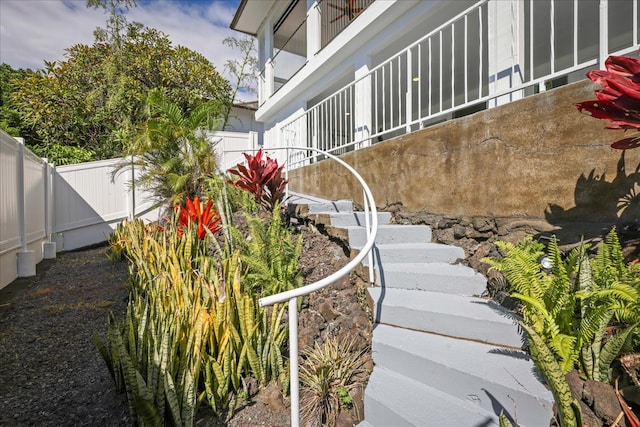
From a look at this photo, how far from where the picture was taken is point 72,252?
6.50 meters

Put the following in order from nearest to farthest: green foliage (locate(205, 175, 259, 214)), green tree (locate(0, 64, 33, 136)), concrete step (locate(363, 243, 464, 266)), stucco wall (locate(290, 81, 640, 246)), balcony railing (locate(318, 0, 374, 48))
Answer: stucco wall (locate(290, 81, 640, 246))
concrete step (locate(363, 243, 464, 266))
green foliage (locate(205, 175, 259, 214))
balcony railing (locate(318, 0, 374, 48))
green tree (locate(0, 64, 33, 136))

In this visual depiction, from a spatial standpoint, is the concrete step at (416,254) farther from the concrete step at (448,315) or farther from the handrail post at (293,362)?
the handrail post at (293,362)

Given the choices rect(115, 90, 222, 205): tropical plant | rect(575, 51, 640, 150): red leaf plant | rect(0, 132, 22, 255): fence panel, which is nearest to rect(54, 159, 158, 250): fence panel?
rect(115, 90, 222, 205): tropical plant

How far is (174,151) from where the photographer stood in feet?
23.7

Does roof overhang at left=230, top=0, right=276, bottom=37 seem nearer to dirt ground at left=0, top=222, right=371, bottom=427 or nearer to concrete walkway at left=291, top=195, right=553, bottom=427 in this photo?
dirt ground at left=0, top=222, right=371, bottom=427

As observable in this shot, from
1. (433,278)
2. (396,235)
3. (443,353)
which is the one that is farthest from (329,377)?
(396,235)

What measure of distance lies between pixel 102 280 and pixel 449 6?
6.07 m

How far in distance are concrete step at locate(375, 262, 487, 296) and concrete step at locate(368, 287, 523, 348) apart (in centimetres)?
8

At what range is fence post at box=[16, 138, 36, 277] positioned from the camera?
14.5ft

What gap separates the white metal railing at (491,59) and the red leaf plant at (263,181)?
3.53ft

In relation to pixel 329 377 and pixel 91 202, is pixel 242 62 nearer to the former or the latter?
pixel 91 202

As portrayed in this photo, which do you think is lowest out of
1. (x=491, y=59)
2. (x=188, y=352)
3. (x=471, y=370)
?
(x=471, y=370)

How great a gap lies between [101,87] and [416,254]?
35.3 ft

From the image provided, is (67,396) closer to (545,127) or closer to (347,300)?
(347,300)
